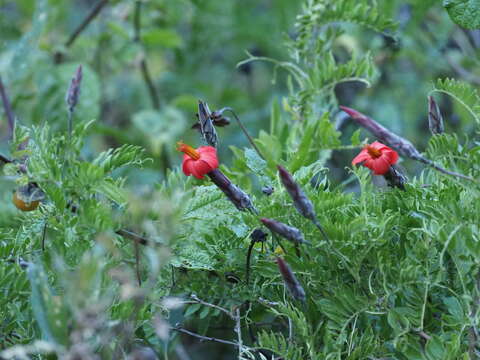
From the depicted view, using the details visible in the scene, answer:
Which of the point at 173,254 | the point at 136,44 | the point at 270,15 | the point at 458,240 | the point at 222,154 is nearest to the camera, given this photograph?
the point at 458,240

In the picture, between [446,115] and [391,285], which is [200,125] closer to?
[391,285]

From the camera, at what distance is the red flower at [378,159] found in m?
0.81

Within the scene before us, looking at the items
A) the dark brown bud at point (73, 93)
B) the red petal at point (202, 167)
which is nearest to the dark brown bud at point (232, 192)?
the red petal at point (202, 167)

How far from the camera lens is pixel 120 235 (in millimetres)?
818

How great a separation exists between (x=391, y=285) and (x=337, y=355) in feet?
0.34

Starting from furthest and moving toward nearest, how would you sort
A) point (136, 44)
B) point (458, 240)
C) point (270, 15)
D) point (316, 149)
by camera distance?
point (270, 15)
point (136, 44)
point (316, 149)
point (458, 240)

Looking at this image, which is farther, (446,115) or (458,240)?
(446,115)

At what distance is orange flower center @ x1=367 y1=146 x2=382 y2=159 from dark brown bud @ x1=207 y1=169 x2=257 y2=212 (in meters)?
0.17

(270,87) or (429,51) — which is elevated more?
(429,51)

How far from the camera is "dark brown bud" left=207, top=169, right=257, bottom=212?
81 cm

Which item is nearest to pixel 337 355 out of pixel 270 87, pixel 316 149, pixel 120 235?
pixel 120 235

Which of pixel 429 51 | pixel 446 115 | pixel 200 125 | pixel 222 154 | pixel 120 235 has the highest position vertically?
pixel 200 125

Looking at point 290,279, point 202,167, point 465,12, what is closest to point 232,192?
point 202,167

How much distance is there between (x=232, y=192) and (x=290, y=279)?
0.16 metres
